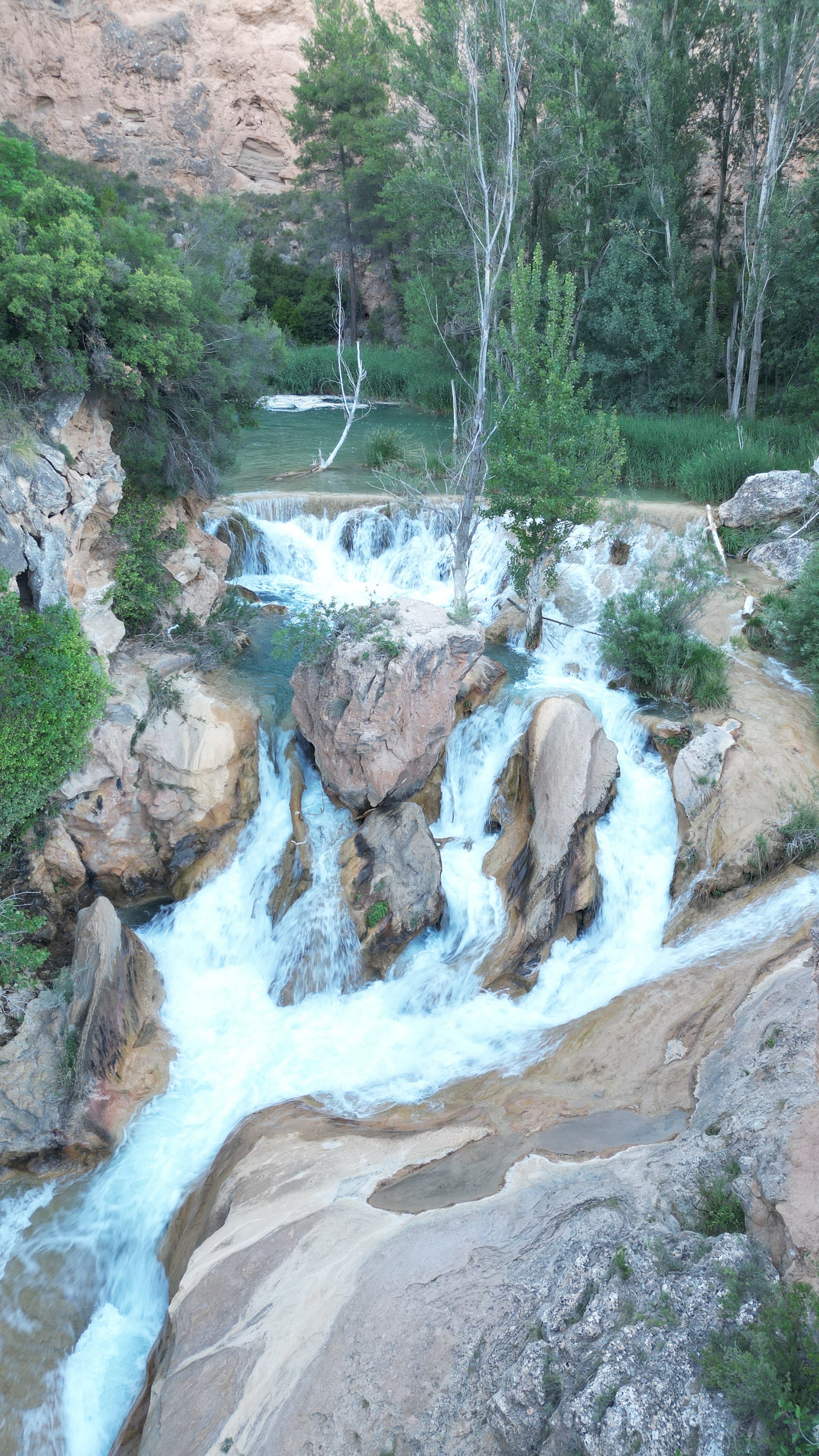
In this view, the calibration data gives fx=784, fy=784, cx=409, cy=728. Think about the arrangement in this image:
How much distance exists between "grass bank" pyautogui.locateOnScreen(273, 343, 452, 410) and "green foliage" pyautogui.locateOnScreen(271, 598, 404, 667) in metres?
16.0

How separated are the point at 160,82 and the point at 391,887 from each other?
44110mm

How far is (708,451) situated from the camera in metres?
15.3

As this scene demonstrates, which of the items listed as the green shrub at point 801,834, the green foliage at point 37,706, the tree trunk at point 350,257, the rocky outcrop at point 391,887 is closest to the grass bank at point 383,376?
the tree trunk at point 350,257

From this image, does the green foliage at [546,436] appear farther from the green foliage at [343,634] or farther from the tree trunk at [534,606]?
the green foliage at [343,634]

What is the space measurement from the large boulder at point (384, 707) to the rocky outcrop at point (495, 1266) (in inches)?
148

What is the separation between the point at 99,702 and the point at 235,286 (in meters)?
7.22

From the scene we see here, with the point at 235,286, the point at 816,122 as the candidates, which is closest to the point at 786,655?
the point at 235,286

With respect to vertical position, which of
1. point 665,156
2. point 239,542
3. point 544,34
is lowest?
point 239,542

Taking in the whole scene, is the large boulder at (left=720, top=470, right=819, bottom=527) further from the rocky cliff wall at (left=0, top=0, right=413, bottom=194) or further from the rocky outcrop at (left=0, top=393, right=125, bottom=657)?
the rocky cliff wall at (left=0, top=0, right=413, bottom=194)

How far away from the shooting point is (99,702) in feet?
29.0

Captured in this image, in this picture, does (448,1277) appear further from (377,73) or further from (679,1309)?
(377,73)

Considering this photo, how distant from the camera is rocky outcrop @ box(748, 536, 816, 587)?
12.3 meters

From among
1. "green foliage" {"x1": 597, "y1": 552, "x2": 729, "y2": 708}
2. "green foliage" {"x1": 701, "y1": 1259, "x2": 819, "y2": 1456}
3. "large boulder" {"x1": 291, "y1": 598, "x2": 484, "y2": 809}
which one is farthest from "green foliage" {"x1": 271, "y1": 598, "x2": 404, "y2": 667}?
"green foliage" {"x1": 701, "y1": 1259, "x2": 819, "y2": 1456}

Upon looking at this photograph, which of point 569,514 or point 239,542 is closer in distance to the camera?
point 569,514
